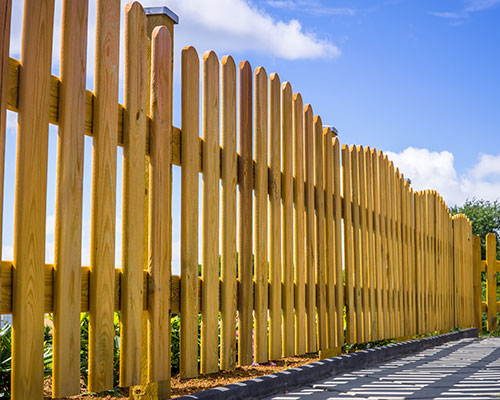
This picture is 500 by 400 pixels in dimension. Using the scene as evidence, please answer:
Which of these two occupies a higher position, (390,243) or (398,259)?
(390,243)

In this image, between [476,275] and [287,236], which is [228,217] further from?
[476,275]

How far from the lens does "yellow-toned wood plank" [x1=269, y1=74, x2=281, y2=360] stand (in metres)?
4.51

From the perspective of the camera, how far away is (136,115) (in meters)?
3.25

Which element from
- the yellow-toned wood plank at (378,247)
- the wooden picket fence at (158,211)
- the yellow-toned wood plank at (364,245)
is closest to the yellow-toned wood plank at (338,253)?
the wooden picket fence at (158,211)

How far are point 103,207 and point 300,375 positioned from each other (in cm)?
215

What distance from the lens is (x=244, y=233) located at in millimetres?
4203

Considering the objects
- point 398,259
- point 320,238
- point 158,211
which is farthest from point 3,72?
point 398,259

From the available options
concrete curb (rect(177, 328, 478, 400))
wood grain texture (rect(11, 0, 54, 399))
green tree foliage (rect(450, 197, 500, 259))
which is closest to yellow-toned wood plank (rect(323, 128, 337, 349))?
concrete curb (rect(177, 328, 478, 400))

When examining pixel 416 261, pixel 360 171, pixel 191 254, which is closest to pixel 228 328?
pixel 191 254

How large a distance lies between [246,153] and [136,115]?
1.14m

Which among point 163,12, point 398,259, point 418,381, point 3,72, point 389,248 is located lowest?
point 418,381

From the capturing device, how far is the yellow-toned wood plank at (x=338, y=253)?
18.9 ft

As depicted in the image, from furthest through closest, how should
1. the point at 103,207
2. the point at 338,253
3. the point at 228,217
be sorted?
the point at 338,253 < the point at 228,217 < the point at 103,207

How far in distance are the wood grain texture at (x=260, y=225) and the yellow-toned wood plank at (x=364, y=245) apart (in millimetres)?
2248
